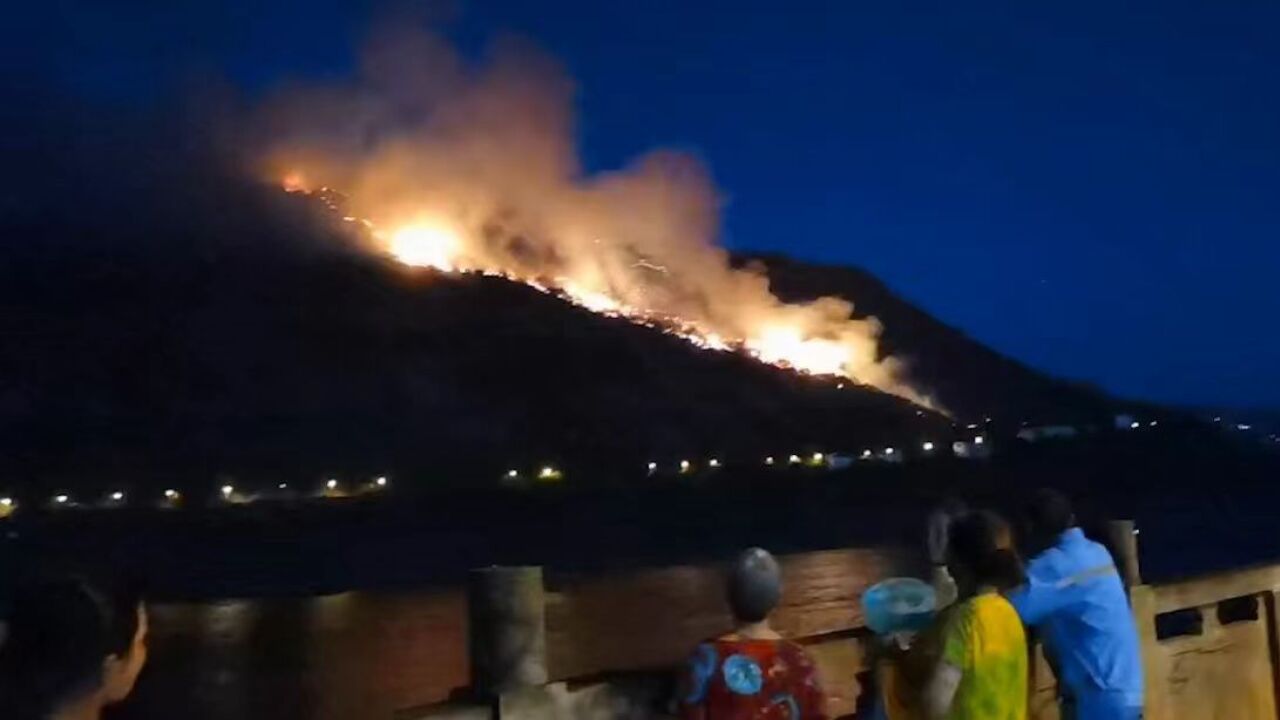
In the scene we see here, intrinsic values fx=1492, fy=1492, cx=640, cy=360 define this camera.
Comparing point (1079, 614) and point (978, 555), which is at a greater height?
point (978, 555)

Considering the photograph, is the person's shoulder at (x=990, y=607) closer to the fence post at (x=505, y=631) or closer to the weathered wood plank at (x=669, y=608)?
the fence post at (x=505, y=631)

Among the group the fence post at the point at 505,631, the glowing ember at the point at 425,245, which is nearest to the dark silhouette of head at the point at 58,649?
the fence post at the point at 505,631

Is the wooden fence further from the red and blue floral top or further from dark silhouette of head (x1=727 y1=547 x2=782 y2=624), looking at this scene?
dark silhouette of head (x1=727 y1=547 x2=782 y2=624)

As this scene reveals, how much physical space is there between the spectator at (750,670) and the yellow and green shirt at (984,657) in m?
Answer: 0.48

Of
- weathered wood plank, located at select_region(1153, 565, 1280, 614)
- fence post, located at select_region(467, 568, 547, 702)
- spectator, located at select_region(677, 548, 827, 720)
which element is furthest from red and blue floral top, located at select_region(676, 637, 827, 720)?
weathered wood plank, located at select_region(1153, 565, 1280, 614)

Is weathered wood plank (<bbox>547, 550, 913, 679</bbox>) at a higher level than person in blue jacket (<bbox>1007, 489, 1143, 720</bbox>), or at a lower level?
higher

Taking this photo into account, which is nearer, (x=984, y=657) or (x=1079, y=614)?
(x=984, y=657)

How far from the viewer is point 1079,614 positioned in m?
5.98

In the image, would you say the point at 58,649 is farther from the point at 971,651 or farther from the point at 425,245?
the point at 425,245

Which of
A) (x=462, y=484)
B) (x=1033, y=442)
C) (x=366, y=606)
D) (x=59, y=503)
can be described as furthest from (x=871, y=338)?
(x=366, y=606)

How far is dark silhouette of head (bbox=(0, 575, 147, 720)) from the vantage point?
300cm

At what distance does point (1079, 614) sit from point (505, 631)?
90.3 inches

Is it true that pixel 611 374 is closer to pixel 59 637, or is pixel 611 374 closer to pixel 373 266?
pixel 373 266

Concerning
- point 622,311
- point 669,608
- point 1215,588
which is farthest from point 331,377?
point 1215,588
